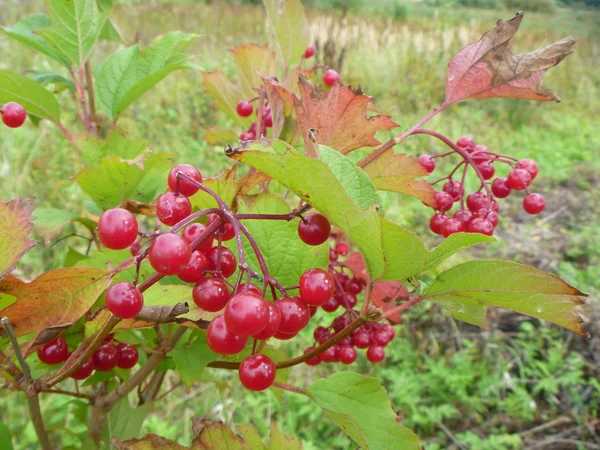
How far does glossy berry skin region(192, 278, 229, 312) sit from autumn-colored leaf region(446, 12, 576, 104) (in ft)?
1.43

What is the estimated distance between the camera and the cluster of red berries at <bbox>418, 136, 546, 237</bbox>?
715 millimetres

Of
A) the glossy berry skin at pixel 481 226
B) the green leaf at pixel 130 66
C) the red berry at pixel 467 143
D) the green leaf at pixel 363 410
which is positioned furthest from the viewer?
the green leaf at pixel 130 66

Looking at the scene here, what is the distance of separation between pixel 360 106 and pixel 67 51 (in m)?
0.60

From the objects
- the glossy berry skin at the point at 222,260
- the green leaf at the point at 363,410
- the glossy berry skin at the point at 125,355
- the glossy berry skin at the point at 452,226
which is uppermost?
the glossy berry skin at the point at 222,260

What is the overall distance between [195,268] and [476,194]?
49 cm

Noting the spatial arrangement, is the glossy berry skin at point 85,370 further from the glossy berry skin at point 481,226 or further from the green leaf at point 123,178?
the glossy berry skin at point 481,226

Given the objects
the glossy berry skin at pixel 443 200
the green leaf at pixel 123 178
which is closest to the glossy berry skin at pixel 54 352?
the green leaf at pixel 123 178

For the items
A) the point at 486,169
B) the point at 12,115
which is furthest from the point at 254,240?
the point at 12,115

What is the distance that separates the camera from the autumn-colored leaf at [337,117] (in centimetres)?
54

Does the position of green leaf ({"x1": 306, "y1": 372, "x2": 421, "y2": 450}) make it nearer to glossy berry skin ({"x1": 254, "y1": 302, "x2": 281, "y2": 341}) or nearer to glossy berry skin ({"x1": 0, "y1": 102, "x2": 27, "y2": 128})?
glossy berry skin ({"x1": 254, "y1": 302, "x2": 281, "y2": 341})

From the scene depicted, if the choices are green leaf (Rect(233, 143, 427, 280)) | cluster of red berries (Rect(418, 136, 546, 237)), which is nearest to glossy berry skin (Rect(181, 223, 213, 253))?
green leaf (Rect(233, 143, 427, 280))

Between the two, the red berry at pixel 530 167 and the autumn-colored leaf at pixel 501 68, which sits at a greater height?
the autumn-colored leaf at pixel 501 68

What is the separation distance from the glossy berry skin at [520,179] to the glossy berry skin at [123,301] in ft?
1.93

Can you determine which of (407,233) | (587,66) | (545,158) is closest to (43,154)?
(407,233)
